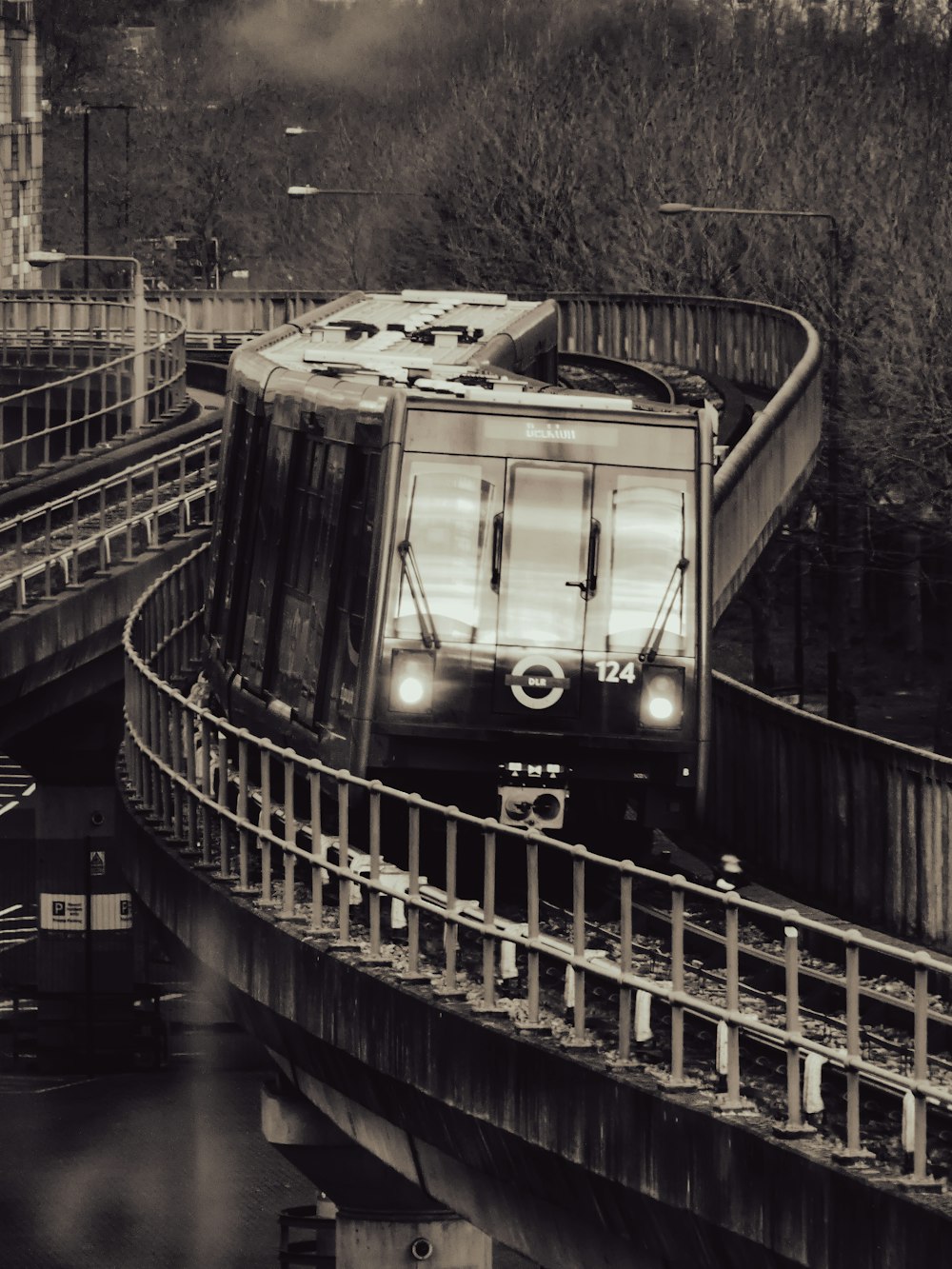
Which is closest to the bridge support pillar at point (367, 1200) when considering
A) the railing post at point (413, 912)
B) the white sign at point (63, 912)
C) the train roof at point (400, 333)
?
the train roof at point (400, 333)

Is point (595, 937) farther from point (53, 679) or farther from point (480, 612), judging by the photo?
point (53, 679)

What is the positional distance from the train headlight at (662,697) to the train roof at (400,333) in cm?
255

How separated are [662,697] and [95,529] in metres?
17.0

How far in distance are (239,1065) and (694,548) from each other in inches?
854

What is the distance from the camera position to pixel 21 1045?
123ft

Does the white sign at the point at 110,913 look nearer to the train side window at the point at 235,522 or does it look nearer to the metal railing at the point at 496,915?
the metal railing at the point at 496,915

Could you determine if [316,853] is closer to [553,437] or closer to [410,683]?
[410,683]

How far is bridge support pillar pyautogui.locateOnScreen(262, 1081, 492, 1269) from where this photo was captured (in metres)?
19.0

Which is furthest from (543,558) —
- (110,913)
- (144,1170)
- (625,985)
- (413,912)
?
(110,913)

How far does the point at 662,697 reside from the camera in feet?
56.5

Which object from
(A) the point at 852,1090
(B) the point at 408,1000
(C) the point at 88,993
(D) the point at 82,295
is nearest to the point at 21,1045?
(C) the point at 88,993

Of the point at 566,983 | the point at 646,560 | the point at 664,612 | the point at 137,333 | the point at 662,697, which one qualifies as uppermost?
the point at 646,560

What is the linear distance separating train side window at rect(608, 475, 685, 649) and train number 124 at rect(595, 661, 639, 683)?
0.13 meters

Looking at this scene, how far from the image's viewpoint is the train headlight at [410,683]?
17188 millimetres
